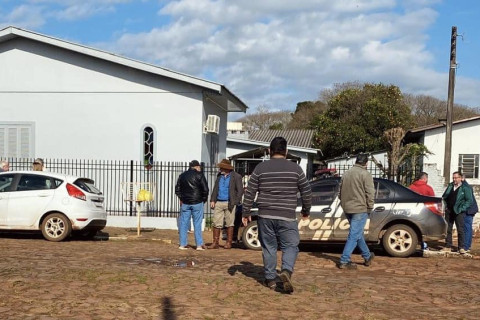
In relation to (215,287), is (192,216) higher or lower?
higher

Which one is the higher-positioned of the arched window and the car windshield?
the arched window

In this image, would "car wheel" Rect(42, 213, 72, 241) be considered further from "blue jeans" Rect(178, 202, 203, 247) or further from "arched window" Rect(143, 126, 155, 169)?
"arched window" Rect(143, 126, 155, 169)

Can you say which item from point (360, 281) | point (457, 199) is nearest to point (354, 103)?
point (457, 199)

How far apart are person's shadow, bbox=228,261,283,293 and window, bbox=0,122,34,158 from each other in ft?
33.8

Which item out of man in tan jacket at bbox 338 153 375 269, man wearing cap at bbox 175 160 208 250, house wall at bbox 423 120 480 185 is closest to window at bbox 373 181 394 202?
man in tan jacket at bbox 338 153 375 269

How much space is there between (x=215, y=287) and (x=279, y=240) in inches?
39.3

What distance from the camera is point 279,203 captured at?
6984 mm

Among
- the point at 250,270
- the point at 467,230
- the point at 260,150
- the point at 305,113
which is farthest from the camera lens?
the point at 305,113

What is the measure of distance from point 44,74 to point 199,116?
15.8ft

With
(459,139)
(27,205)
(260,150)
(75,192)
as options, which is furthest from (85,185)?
(459,139)

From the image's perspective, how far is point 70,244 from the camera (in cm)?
1193

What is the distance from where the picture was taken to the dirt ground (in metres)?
6.07

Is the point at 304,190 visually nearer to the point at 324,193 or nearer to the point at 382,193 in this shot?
the point at 324,193

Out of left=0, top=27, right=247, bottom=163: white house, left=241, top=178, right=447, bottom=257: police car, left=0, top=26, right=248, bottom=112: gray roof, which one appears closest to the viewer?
left=241, top=178, right=447, bottom=257: police car
